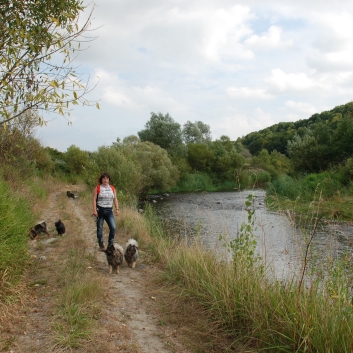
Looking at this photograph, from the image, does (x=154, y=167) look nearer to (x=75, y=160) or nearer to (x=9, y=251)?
(x=75, y=160)

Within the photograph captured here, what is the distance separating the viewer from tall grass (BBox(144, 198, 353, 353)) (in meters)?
3.50

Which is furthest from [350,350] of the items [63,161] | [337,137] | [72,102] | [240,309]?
[63,161]

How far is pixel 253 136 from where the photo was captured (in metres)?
111

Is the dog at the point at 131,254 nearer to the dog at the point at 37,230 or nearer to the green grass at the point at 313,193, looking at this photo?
the dog at the point at 37,230

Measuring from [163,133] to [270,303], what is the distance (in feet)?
151

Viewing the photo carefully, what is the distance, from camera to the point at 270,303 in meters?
4.36

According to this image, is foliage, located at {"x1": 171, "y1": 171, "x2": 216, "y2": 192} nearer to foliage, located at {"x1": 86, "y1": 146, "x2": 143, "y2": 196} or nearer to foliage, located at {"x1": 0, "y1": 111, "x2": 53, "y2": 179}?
foliage, located at {"x1": 86, "y1": 146, "x2": 143, "y2": 196}

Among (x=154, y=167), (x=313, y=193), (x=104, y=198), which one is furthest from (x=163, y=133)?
(x=104, y=198)

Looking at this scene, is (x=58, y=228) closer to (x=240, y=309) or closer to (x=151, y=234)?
(x=151, y=234)

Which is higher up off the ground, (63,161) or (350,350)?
(63,161)

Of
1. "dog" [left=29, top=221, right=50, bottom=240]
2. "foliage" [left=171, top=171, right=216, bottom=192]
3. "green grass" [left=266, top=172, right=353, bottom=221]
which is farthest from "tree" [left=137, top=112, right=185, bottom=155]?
"dog" [left=29, top=221, right=50, bottom=240]

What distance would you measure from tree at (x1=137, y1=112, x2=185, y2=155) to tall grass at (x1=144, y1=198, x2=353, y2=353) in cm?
4368

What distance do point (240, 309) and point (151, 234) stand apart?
7202 millimetres

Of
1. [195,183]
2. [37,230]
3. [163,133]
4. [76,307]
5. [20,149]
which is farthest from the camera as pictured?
[163,133]
